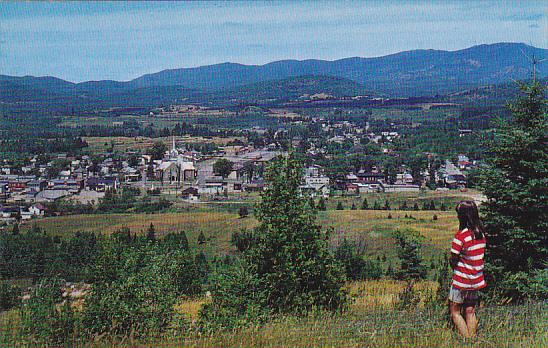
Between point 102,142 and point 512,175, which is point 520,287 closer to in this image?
point 512,175

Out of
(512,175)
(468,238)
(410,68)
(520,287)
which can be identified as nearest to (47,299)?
(468,238)

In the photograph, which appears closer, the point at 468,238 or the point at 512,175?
the point at 468,238

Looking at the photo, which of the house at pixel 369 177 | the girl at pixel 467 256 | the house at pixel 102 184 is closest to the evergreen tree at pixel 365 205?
the house at pixel 369 177

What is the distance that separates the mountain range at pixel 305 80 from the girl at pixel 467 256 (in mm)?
57308

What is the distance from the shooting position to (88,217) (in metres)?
39.2

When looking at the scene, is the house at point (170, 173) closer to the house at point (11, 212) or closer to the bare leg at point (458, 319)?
the house at point (11, 212)

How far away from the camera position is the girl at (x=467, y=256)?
3625mm

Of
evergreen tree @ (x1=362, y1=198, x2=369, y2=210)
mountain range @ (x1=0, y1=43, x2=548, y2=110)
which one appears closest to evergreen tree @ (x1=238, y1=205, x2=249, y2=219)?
evergreen tree @ (x1=362, y1=198, x2=369, y2=210)

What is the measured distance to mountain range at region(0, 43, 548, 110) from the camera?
312 feet

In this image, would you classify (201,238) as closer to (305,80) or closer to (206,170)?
(206,170)

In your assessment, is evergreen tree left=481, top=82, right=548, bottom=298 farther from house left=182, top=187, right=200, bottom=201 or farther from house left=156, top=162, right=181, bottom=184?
house left=156, top=162, right=181, bottom=184

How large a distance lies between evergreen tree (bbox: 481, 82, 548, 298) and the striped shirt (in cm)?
349

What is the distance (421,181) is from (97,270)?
5096 centimetres

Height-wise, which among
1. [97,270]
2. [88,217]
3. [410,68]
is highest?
[410,68]
